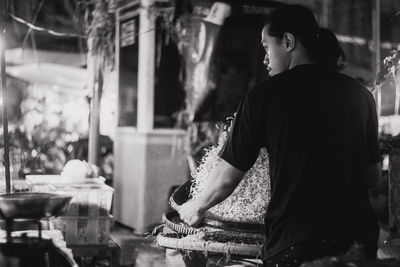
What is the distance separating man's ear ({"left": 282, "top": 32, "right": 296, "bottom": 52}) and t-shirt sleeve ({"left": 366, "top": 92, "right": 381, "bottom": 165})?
467 millimetres

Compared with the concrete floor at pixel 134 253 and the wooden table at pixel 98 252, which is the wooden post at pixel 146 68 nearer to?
the concrete floor at pixel 134 253

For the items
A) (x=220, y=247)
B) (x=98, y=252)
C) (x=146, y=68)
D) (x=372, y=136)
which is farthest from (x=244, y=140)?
(x=146, y=68)

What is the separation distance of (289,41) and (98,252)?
4371 mm

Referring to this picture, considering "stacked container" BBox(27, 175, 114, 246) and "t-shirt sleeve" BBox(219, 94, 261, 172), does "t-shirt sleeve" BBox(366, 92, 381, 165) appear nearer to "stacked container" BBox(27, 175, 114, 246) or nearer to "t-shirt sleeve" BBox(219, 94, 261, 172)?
"t-shirt sleeve" BBox(219, 94, 261, 172)

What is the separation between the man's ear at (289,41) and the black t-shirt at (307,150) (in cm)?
15

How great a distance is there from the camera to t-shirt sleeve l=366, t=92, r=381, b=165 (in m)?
2.85

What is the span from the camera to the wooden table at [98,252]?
6355 mm

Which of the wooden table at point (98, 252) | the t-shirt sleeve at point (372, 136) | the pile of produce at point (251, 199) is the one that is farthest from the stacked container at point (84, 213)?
the t-shirt sleeve at point (372, 136)

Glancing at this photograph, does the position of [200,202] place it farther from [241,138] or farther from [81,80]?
[81,80]

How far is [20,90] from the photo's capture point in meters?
17.2

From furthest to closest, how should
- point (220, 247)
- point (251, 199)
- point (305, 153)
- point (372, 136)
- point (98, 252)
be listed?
point (98, 252) < point (251, 199) < point (220, 247) < point (372, 136) < point (305, 153)

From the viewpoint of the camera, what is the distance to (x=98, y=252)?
6434mm

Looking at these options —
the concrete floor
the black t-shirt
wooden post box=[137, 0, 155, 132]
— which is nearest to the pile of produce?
the black t-shirt

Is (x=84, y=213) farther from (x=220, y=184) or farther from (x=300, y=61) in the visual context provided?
(x=300, y=61)
